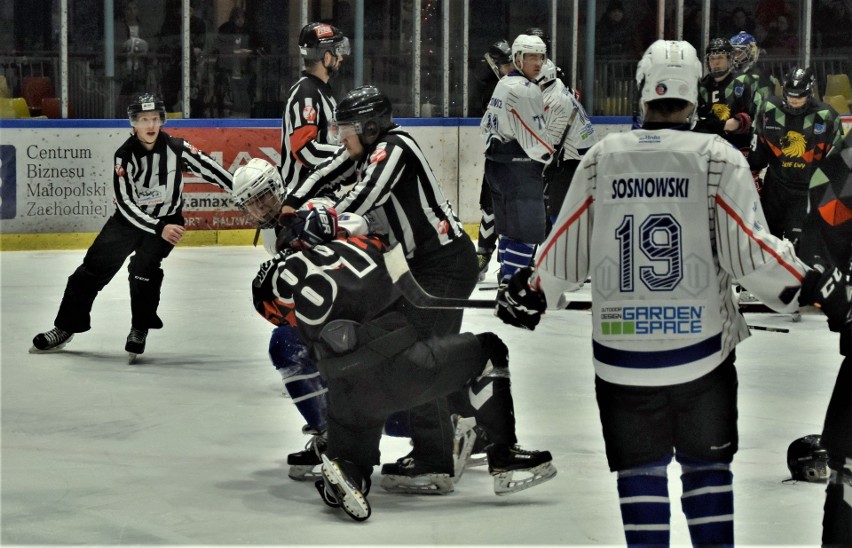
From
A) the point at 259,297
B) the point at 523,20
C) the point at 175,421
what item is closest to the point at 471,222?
the point at 523,20

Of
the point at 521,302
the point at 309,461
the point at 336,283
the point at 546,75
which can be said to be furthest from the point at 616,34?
the point at 521,302

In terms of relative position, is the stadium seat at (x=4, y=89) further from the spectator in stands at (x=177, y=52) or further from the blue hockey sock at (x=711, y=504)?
the blue hockey sock at (x=711, y=504)

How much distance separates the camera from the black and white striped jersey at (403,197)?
4293 mm

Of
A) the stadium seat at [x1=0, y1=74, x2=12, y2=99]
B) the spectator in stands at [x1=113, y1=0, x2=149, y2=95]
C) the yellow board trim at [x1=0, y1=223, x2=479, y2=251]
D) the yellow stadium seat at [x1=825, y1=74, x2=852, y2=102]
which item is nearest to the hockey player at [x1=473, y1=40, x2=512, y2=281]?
the yellow board trim at [x1=0, y1=223, x2=479, y2=251]

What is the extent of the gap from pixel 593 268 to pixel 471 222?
8.54 meters

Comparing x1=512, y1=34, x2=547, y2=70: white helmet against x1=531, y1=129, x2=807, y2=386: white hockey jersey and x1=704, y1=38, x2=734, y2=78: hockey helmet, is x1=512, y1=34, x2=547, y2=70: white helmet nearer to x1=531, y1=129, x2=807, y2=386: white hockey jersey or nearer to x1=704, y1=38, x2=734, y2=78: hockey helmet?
x1=704, y1=38, x2=734, y2=78: hockey helmet

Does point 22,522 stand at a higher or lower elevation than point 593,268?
lower

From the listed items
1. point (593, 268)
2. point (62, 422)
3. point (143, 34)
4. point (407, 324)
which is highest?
point (143, 34)

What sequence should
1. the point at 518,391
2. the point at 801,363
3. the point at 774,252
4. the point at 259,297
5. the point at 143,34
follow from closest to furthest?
the point at 774,252
the point at 259,297
the point at 518,391
the point at 801,363
the point at 143,34

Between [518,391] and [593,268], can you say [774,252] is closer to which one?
[593,268]

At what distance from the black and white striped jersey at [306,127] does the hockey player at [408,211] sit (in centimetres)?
145

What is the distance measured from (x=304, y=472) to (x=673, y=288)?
1.79m

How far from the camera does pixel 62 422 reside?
5141 mm

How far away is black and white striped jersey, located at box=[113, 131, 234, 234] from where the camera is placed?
6.41 meters
